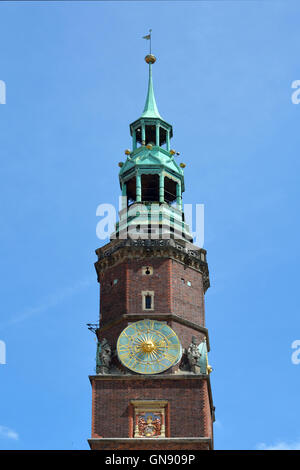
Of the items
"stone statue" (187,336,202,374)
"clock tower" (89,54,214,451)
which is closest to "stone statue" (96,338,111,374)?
"clock tower" (89,54,214,451)

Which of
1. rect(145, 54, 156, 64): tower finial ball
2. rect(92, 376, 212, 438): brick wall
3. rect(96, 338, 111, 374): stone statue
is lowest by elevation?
rect(92, 376, 212, 438): brick wall

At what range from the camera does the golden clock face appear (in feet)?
208

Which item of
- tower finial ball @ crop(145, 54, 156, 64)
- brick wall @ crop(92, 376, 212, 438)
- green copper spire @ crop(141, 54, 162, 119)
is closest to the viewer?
brick wall @ crop(92, 376, 212, 438)

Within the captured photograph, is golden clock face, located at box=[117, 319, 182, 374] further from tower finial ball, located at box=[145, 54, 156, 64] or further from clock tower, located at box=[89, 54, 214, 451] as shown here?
tower finial ball, located at box=[145, 54, 156, 64]

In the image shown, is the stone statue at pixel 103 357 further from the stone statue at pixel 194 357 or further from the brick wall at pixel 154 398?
the stone statue at pixel 194 357

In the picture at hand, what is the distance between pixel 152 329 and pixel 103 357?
138 inches

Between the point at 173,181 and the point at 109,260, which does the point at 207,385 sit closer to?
the point at 109,260

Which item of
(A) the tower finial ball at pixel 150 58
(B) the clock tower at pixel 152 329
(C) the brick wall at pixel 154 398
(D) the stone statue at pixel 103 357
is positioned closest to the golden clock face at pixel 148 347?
(B) the clock tower at pixel 152 329

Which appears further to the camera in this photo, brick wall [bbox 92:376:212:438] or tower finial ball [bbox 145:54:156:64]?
tower finial ball [bbox 145:54:156:64]

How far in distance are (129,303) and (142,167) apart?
12.3m

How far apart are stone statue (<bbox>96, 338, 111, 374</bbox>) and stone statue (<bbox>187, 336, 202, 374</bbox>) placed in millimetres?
4949
